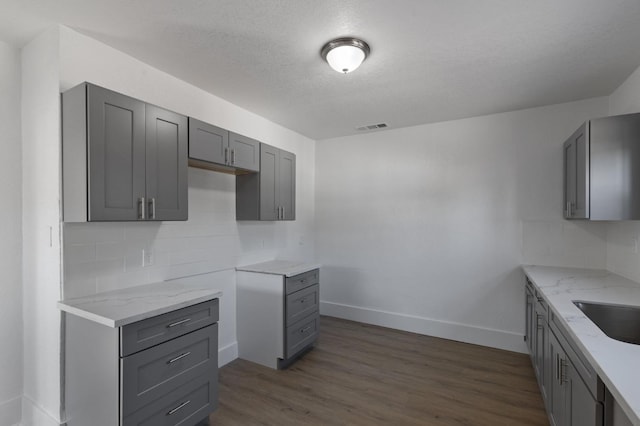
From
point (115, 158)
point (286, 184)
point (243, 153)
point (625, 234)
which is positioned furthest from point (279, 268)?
point (625, 234)

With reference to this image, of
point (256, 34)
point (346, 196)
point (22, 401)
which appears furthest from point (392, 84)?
point (22, 401)

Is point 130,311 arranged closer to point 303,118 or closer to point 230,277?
point 230,277

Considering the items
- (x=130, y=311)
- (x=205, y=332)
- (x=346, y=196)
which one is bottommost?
(x=205, y=332)

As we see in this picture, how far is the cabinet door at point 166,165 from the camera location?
2.15 metres

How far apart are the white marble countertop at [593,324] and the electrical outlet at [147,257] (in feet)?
9.17

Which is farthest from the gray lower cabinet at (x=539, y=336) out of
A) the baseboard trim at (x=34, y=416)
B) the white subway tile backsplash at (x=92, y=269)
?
the baseboard trim at (x=34, y=416)

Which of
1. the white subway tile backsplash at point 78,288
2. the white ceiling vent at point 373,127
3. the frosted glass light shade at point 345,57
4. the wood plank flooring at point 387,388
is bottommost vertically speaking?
the wood plank flooring at point 387,388

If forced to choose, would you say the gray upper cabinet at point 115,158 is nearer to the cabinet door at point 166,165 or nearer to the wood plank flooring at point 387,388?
the cabinet door at point 166,165

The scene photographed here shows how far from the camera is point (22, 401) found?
225cm

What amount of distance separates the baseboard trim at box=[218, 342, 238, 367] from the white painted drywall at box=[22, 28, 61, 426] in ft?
4.30

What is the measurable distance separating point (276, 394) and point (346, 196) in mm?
2785

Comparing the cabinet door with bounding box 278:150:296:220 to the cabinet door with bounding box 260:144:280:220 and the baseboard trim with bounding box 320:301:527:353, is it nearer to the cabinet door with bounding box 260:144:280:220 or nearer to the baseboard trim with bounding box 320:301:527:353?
the cabinet door with bounding box 260:144:280:220

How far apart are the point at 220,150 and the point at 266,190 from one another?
0.74 metres

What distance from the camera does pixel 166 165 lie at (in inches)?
88.9
